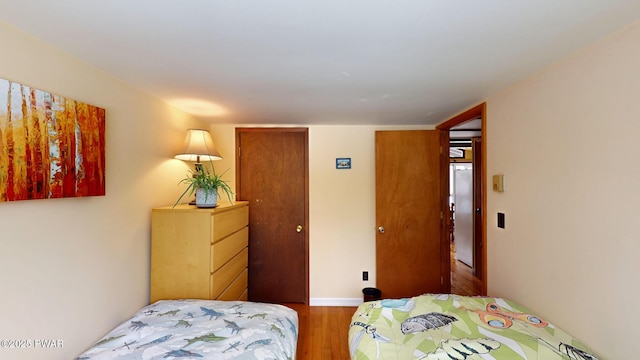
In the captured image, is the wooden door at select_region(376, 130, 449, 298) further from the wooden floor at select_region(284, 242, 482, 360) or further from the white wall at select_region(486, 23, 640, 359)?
the white wall at select_region(486, 23, 640, 359)

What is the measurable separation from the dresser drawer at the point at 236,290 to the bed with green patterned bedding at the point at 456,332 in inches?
45.4

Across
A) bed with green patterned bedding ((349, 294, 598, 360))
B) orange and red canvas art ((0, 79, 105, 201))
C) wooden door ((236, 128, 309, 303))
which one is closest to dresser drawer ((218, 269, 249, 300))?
wooden door ((236, 128, 309, 303))

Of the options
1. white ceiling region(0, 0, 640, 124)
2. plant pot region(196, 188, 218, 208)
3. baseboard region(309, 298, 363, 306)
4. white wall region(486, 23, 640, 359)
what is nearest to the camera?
white ceiling region(0, 0, 640, 124)

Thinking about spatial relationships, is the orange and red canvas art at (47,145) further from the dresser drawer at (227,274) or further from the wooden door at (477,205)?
the wooden door at (477,205)

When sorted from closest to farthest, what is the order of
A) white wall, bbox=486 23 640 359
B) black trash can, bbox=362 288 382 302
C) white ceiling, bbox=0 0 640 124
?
1. white ceiling, bbox=0 0 640 124
2. white wall, bbox=486 23 640 359
3. black trash can, bbox=362 288 382 302

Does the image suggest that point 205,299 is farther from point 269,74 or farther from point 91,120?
point 269,74

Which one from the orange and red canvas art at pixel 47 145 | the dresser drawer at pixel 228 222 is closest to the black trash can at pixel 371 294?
the dresser drawer at pixel 228 222

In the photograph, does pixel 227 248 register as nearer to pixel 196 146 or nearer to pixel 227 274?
pixel 227 274

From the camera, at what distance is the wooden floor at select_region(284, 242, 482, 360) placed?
2375mm

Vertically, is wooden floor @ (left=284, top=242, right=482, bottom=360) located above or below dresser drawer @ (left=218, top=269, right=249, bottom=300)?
below

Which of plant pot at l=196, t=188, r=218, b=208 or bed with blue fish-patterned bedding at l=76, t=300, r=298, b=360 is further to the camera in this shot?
plant pot at l=196, t=188, r=218, b=208

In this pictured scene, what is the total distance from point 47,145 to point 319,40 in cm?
138

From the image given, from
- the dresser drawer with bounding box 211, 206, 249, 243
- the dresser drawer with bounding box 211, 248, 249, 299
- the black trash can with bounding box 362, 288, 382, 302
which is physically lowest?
the black trash can with bounding box 362, 288, 382, 302

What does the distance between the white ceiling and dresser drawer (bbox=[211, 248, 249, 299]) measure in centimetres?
142
